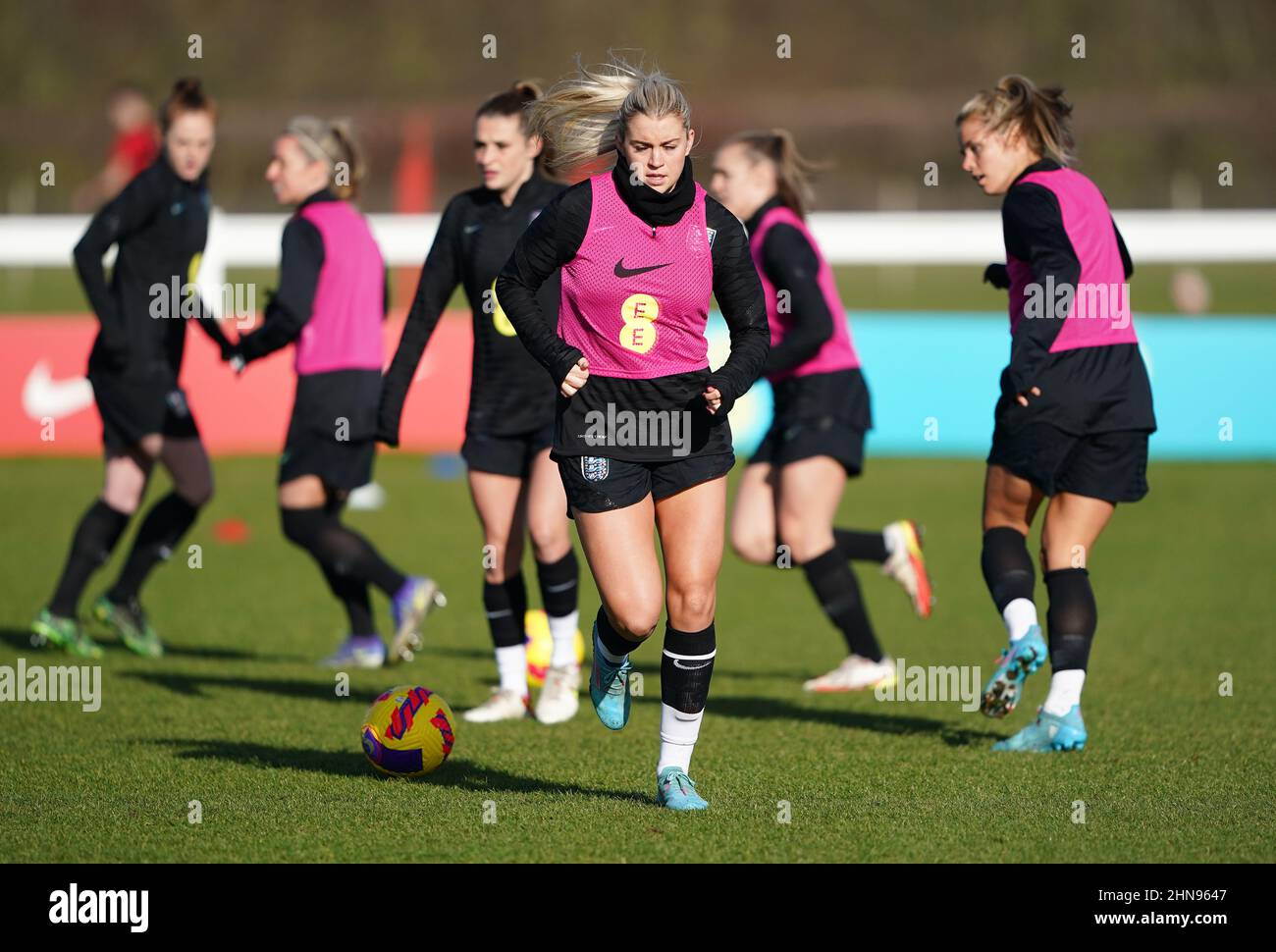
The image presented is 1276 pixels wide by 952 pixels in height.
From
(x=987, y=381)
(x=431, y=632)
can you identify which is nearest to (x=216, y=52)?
(x=987, y=381)

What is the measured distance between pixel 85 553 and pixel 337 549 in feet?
4.58

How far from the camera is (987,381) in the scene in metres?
14.5

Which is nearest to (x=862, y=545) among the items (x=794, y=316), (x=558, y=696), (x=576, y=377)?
(x=794, y=316)

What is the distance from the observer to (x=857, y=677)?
7711 mm

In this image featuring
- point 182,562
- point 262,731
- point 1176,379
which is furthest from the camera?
point 1176,379

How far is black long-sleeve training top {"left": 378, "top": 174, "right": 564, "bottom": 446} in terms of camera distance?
6789 mm

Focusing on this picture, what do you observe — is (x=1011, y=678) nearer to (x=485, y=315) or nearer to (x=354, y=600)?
(x=485, y=315)

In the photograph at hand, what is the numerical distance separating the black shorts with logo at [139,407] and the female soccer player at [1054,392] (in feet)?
13.6

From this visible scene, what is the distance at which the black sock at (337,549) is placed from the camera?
802 cm

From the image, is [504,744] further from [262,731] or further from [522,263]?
[522,263]

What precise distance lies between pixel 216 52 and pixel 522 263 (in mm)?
62235
